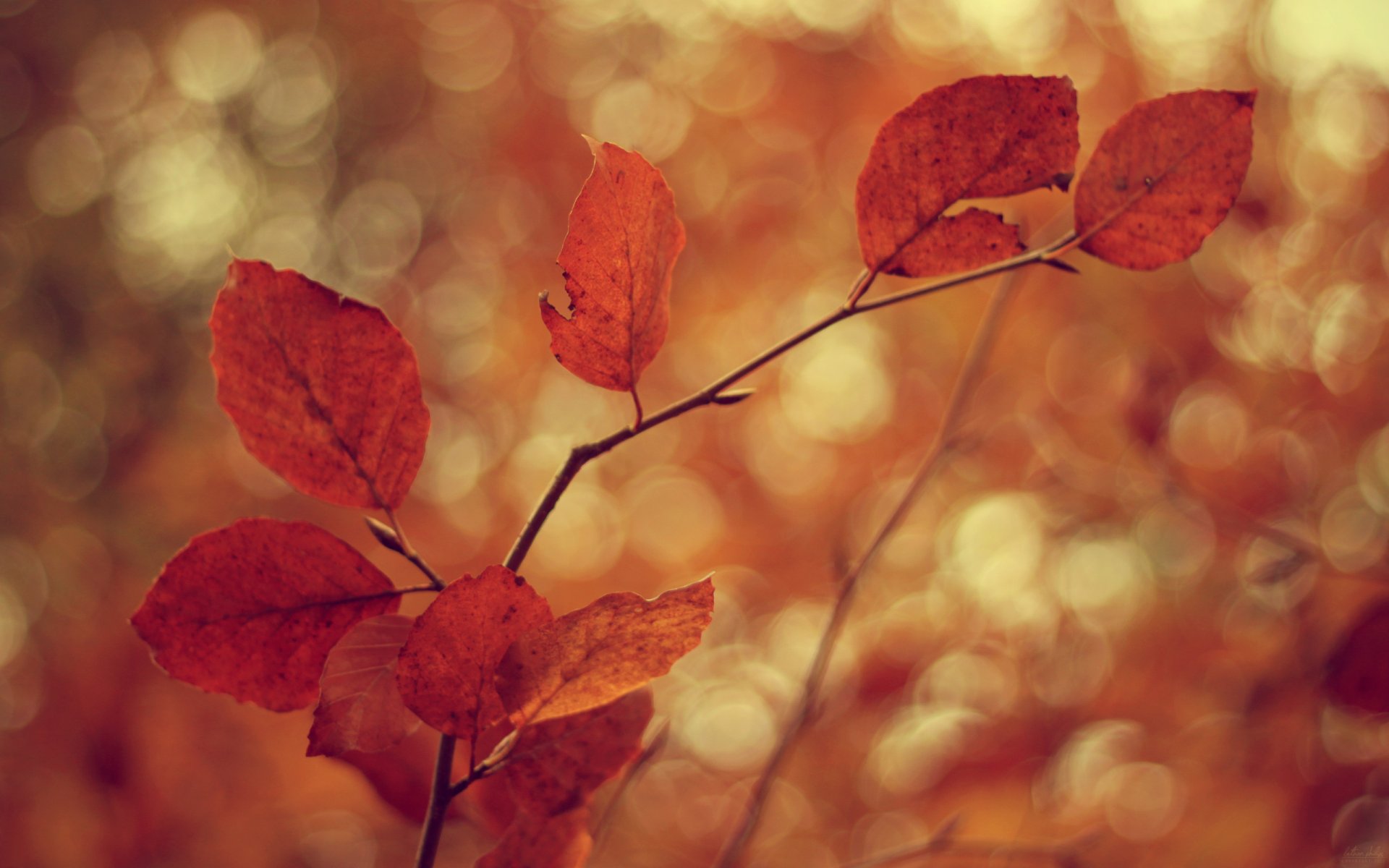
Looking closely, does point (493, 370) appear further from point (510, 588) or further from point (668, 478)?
point (510, 588)

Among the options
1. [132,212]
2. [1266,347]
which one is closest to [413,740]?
[1266,347]

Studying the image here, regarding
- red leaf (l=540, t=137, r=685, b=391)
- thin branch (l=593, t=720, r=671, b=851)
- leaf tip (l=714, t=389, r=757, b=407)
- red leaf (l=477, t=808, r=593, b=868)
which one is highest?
red leaf (l=540, t=137, r=685, b=391)

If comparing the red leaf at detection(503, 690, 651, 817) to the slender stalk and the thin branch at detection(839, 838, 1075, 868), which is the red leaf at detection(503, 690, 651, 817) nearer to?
the slender stalk

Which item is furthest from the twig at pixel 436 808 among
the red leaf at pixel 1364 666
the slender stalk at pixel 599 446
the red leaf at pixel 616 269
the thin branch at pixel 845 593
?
the red leaf at pixel 1364 666

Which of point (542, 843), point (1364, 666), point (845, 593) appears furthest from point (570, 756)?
point (1364, 666)

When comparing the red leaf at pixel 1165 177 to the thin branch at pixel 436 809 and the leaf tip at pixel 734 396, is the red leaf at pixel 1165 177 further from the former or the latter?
the thin branch at pixel 436 809

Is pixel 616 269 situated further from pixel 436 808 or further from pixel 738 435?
pixel 738 435

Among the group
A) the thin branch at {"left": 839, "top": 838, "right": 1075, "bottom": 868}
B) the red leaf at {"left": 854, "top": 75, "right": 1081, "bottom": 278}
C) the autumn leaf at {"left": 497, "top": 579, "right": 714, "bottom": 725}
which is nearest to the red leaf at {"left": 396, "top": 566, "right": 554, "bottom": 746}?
the autumn leaf at {"left": 497, "top": 579, "right": 714, "bottom": 725}
